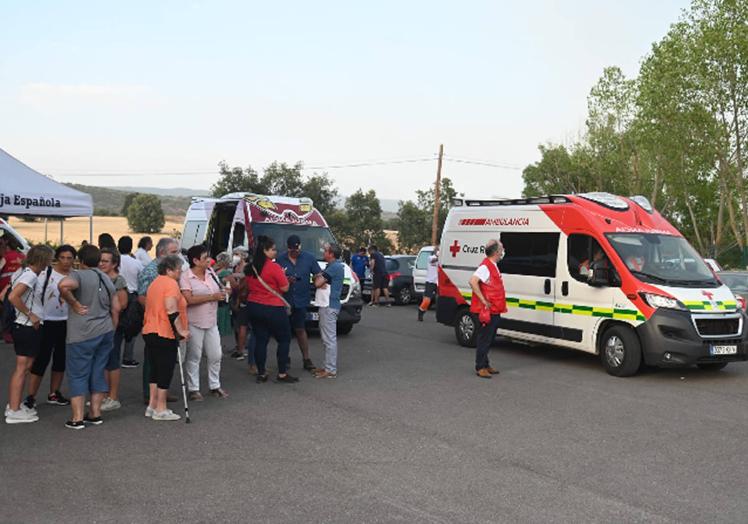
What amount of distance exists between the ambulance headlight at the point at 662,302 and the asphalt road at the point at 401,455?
3.39ft

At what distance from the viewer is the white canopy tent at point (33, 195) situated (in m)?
10.0

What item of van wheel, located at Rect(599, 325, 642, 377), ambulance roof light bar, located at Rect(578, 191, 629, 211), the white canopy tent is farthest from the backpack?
ambulance roof light bar, located at Rect(578, 191, 629, 211)

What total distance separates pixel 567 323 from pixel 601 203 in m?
1.89

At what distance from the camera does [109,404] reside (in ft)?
25.0

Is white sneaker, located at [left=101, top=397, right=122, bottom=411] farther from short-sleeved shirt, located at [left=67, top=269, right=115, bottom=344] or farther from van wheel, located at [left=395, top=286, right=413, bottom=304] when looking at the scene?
van wheel, located at [left=395, top=286, right=413, bottom=304]

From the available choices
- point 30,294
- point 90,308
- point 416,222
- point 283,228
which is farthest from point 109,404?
point 416,222

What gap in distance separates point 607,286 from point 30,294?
24.1 feet

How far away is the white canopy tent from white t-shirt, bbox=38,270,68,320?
341 centimetres

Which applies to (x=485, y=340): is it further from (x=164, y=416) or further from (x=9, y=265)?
(x=9, y=265)

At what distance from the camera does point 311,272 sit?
9.84m

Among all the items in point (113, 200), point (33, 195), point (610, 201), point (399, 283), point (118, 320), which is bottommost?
point (399, 283)

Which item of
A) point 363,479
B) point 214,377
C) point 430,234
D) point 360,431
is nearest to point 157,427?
point 214,377

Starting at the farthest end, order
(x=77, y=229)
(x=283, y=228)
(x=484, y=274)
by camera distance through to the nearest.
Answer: (x=77, y=229), (x=283, y=228), (x=484, y=274)

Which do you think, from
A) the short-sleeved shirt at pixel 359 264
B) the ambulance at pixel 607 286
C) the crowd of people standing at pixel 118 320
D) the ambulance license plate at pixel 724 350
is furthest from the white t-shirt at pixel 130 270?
the short-sleeved shirt at pixel 359 264
